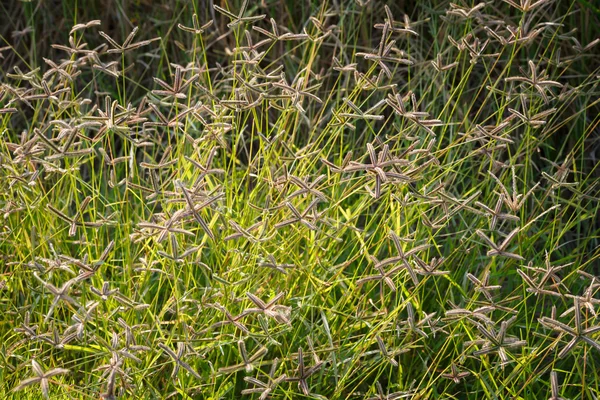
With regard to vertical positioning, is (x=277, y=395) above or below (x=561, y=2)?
below

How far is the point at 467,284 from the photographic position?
8.98 feet

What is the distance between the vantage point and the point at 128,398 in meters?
2.22

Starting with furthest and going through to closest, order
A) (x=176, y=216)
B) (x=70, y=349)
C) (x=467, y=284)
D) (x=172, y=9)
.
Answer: (x=172, y=9), (x=467, y=284), (x=70, y=349), (x=176, y=216)

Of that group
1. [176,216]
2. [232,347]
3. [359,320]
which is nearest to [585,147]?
[359,320]

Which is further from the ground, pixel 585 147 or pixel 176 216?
pixel 176 216

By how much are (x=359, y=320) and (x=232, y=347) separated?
35 centimetres

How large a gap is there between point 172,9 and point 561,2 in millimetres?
1654

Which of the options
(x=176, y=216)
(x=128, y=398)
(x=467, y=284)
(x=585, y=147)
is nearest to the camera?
(x=176, y=216)

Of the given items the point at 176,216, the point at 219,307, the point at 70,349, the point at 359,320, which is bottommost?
the point at 70,349

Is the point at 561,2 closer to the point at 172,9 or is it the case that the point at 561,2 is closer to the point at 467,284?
the point at 467,284

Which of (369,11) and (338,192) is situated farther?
(369,11)

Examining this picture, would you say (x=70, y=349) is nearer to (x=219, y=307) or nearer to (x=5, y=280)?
(x=5, y=280)

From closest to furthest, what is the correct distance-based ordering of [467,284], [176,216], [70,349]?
[176,216] < [70,349] < [467,284]

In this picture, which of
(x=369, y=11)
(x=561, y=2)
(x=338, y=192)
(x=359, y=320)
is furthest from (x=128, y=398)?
(x=561, y=2)
